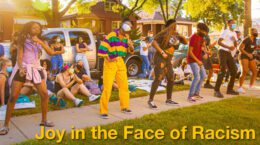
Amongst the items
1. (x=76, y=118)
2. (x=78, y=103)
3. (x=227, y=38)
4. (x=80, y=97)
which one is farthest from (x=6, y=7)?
(x=76, y=118)

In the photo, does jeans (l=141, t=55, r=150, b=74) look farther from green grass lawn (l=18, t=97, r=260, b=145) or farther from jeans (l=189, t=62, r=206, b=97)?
green grass lawn (l=18, t=97, r=260, b=145)

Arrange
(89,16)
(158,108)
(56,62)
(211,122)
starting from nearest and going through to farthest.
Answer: (211,122) → (158,108) → (56,62) → (89,16)

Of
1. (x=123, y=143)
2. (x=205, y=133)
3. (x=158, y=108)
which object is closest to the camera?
(x=123, y=143)

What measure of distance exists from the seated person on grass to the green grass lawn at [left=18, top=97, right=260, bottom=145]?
2.05m

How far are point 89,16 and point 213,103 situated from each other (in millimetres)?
33731

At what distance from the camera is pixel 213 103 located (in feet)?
24.2

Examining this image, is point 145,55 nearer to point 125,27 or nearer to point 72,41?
point 72,41

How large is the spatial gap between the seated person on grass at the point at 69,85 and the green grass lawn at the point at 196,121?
2053 mm

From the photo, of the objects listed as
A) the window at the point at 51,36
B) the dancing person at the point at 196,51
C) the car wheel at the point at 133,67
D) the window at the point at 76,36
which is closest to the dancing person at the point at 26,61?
the dancing person at the point at 196,51

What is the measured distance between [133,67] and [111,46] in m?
7.20

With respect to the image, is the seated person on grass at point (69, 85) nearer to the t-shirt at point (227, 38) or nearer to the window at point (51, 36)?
the window at point (51, 36)

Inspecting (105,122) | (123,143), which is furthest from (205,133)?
(105,122)

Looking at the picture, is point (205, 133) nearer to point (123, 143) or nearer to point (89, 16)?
point (123, 143)

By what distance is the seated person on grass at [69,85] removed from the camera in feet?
23.7
